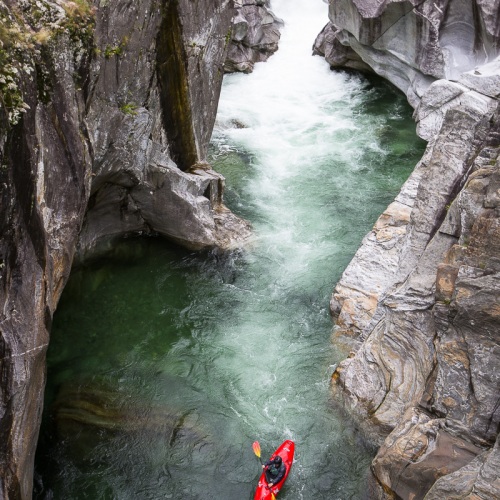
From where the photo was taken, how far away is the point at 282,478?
9.55m

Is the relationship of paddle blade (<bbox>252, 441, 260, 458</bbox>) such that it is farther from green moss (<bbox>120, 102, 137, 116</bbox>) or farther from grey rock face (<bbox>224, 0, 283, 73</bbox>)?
grey rock face (<bbox>224, 0, 283, 73</bbox>)

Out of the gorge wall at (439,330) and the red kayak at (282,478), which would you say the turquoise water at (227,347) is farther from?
the gorge wall at (439,330)

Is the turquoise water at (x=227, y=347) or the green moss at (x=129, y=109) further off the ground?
the green moss at (x=129, y=109)

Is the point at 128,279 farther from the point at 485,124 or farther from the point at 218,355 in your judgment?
the point at 485,124

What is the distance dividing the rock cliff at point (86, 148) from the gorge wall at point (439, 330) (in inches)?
210

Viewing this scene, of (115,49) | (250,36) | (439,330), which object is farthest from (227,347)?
(250,36)

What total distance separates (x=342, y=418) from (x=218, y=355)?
302cm

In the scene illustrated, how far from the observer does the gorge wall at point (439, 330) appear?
26.8 feet

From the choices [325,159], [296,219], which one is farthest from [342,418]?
[325,159]

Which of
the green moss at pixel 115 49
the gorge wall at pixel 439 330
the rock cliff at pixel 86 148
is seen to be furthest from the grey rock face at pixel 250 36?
the gorge wall at pixel 439 330

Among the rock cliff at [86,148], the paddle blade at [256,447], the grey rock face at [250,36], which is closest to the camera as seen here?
the rock cliff at [86,148]

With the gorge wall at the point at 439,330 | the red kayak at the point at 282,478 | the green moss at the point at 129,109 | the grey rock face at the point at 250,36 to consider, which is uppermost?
the grey rock face at the point at 250,36

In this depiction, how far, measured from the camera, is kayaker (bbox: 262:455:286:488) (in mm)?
9508

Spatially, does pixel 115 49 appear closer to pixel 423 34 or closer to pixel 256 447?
pixel 256 447
